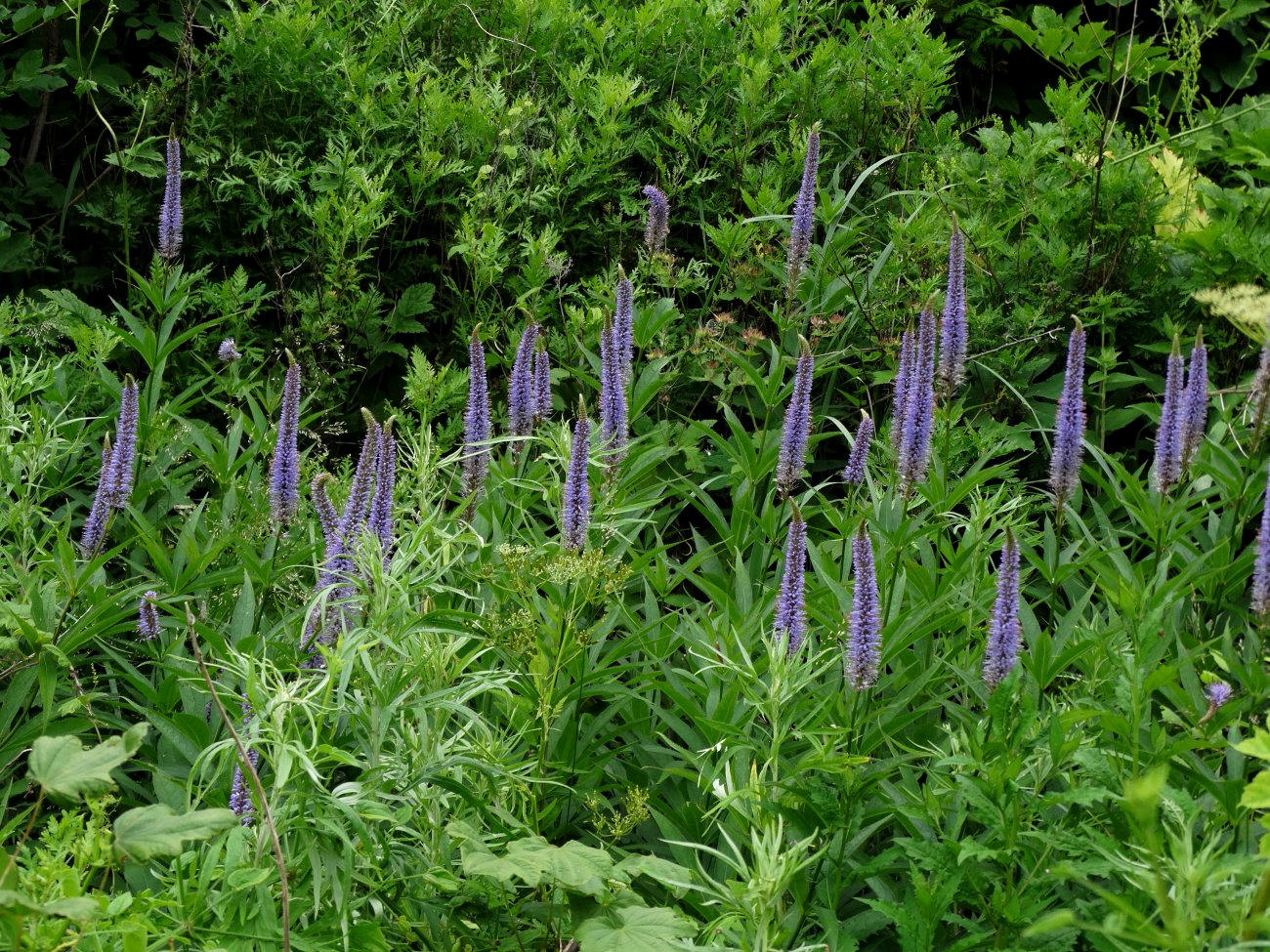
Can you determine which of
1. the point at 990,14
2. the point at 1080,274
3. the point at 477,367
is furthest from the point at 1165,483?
Answer: the point at 990,14

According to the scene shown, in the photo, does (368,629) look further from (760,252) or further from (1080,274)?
(1080,274)

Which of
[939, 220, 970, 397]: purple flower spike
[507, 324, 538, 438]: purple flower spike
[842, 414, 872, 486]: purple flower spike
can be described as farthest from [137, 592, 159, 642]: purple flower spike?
[939, 220, 970, 397]: purple flower spike

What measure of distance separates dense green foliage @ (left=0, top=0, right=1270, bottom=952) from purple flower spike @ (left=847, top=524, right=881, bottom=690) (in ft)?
0.45

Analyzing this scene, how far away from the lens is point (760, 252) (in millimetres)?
5473

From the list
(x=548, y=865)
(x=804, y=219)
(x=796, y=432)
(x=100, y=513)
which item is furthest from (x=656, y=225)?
(x=548, y=865)

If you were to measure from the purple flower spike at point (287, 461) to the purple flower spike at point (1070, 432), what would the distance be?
2057 millimetres

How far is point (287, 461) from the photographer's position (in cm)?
350

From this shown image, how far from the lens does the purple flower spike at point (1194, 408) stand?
3.31 meters

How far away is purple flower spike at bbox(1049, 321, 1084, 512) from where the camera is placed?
10.9ft

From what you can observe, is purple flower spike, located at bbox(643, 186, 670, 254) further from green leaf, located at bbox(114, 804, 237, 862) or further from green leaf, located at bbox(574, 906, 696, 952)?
green leaf, located at bbox(114, 804, 237, 862)

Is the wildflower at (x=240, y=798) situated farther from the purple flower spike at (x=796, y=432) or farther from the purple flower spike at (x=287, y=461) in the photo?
the purple flower spike at (x=796, y=432)

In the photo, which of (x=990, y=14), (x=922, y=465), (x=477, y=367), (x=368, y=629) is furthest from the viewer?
(x=990, y=14)

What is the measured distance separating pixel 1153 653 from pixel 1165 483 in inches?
22.5

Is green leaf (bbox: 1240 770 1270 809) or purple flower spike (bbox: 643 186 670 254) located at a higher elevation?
purple flower spike (bbox: 643 186 670 254)
